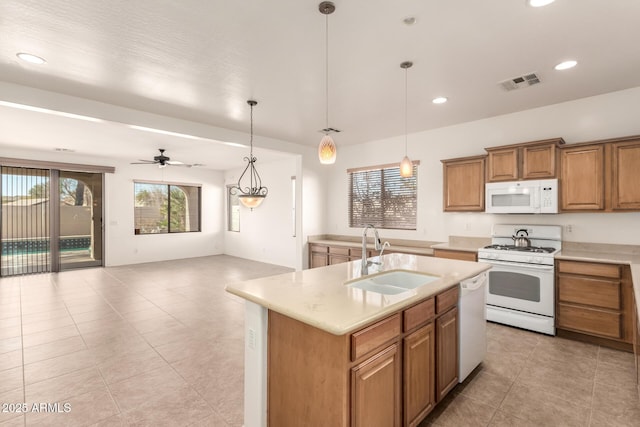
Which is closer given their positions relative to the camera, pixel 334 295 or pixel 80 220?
pixel 334 295

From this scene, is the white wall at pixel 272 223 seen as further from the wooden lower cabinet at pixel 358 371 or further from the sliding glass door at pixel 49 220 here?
the wooden lower cabinet at pixel 358 371

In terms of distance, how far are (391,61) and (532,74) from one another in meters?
1.48

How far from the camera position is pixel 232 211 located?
31.7ft

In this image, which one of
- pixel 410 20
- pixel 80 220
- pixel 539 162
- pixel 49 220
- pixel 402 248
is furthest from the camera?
pixel 80 220

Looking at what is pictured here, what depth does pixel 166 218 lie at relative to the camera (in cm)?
872

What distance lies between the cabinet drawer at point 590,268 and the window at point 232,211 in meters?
7.99

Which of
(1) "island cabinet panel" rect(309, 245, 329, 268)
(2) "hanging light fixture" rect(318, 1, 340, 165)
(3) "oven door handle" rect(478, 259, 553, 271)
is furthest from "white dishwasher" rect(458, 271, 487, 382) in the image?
(1) "island cabinet panel" rect(309, 245, 329, 268)

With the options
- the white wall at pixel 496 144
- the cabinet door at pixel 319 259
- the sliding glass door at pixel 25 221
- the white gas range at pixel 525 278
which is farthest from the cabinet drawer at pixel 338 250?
the sliding glass door at pixel 25 221

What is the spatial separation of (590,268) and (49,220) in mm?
9744

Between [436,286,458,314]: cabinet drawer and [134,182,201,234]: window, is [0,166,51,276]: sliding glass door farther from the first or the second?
[436,286,458,314]: cabinet drawer

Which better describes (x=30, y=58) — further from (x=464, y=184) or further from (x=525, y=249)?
(x=525, y=249)

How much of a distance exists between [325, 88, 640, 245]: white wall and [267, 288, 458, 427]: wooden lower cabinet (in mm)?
2871

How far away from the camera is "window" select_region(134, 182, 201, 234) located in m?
8.22

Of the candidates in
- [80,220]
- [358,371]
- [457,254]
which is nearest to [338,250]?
[457,254]
